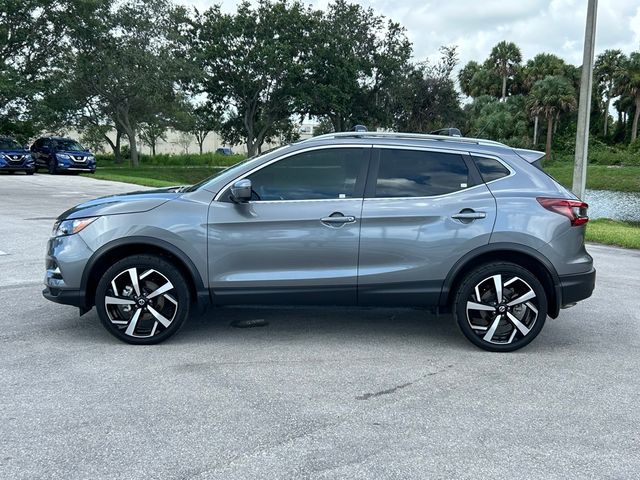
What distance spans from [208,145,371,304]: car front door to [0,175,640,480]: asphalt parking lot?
0.53m

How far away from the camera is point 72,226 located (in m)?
4.84

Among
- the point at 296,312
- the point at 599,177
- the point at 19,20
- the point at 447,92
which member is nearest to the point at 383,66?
the point at 447,92

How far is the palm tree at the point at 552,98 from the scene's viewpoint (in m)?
58.4

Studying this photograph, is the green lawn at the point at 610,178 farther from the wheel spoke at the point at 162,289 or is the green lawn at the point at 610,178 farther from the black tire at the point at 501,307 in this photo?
the wheel spoke at the point at 162,289

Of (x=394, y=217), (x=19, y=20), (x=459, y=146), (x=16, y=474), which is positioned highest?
(x=19, y=20)

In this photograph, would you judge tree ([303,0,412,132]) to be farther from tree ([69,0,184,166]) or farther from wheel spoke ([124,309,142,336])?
wheel spoke ([124,309,142,336])

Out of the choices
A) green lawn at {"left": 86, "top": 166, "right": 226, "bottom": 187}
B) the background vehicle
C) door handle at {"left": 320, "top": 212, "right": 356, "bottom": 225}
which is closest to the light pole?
door handle at {"left": 320, "top": 212, "right": 356, "bottom": 225}

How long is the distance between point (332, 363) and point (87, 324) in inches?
97.4

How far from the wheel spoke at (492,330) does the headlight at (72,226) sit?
341 cm

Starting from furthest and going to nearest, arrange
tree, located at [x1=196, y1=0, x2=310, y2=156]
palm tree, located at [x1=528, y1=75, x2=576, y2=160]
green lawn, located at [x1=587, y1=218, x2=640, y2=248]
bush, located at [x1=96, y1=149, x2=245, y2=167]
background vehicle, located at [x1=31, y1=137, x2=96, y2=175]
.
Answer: palm tree, located at [x1=528, y1=75, x2=576, y2=160], bush, located at [x1=96, y1=149, x2=245, y2=167], tree, located at [x1=196, y1=0, x2=310, y2=156], background vehicle, located at [x1=31, y1=137, x2=96, y2=175], green lawn, located at [x1=587, y1=218, x2=640, y2=248]

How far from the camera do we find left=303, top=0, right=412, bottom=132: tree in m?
40.0

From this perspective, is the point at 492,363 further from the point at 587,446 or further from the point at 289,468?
the point at 289,468

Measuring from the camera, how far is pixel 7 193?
18.1 m

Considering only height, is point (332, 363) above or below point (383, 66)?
below
